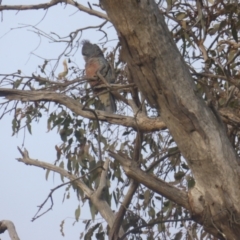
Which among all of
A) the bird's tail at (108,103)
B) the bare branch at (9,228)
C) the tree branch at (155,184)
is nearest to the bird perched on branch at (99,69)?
the bird's tail at (108,103)

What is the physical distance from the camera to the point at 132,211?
3.34m

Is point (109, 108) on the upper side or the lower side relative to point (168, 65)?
upper

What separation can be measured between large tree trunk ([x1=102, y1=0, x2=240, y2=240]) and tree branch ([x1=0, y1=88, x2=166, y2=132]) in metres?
0.41

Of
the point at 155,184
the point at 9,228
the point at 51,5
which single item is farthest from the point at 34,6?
the point at 155,184

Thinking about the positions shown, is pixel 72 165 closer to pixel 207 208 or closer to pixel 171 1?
pixel 171 1

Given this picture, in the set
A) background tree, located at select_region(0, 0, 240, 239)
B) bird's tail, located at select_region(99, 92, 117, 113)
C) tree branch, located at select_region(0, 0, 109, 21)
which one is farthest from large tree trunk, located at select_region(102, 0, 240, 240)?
bird's tail, located at select_region(99, 92, 117, 113)

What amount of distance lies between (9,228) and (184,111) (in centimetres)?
106

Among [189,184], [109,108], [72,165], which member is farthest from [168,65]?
[109,108]

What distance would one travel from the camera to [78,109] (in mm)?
2734

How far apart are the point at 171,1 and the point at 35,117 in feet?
3.18

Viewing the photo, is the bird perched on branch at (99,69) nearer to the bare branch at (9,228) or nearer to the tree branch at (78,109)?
the tree branch at (78,109)

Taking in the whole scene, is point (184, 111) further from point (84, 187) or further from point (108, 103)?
point (108, 103)

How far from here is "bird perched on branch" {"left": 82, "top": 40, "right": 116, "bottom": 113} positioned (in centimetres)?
355

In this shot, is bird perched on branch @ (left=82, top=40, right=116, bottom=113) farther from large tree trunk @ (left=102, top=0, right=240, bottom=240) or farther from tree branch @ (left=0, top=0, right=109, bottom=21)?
large tree trunk @ (left=102, top=0, right=240, bottom=240)
